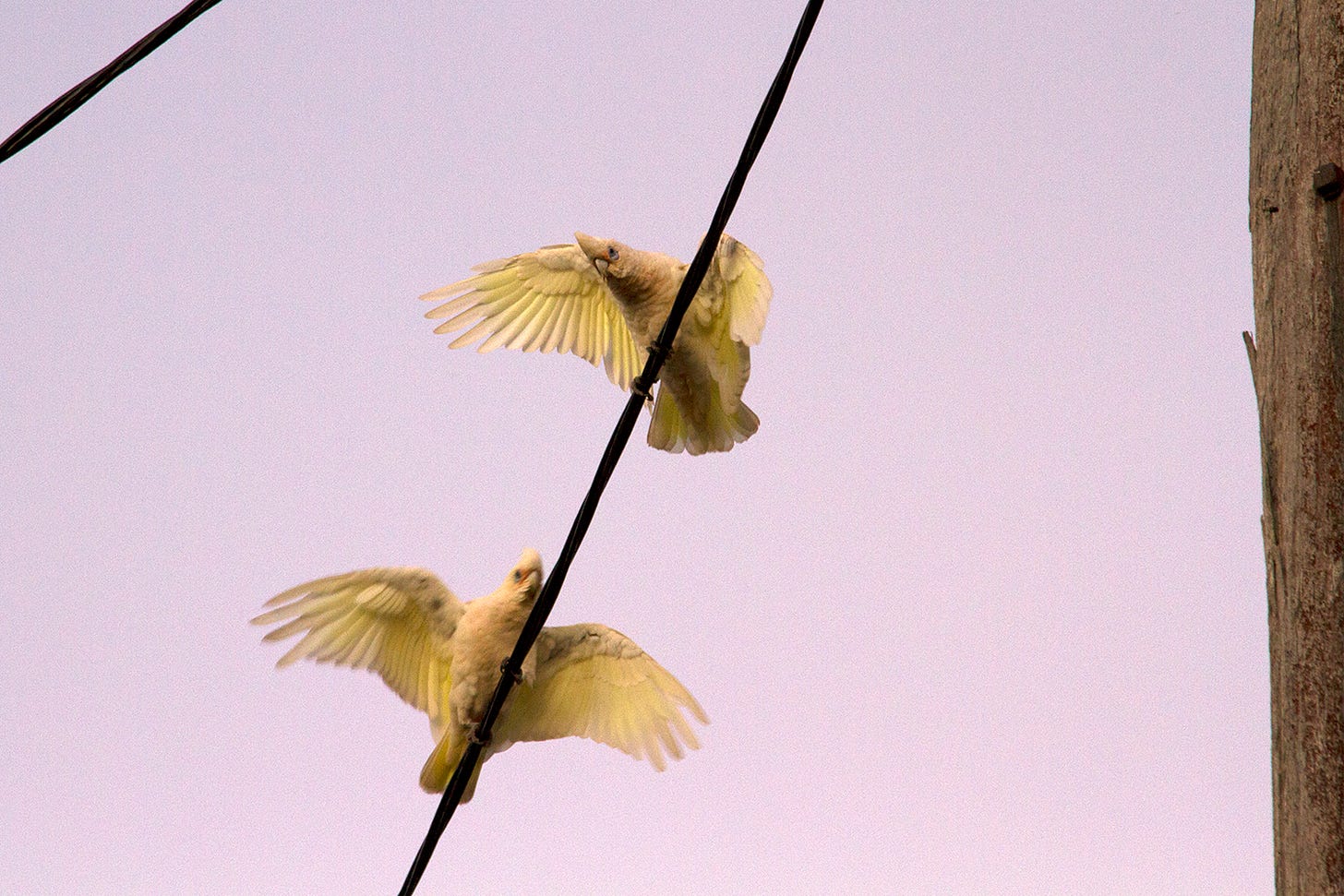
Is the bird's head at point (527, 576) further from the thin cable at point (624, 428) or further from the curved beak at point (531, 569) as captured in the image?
the thin cable at point (624, 428)

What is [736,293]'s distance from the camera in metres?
4.58

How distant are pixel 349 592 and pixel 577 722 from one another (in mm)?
924

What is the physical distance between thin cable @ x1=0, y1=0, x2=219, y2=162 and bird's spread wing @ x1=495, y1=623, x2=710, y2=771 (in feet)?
8.82

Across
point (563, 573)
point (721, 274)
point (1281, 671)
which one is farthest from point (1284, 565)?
point (721, 274)

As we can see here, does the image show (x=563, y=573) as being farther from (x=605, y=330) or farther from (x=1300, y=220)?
(x=605, y=330)

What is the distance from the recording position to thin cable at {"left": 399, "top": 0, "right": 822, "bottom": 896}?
2.53 metres

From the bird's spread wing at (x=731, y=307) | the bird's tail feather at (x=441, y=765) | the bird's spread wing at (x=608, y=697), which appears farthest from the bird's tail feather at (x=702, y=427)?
the bird's tail feather at (x=441, y=765)

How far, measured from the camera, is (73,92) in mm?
2289

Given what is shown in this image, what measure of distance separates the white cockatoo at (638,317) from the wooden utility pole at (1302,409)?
7.25ft

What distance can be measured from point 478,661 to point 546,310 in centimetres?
185

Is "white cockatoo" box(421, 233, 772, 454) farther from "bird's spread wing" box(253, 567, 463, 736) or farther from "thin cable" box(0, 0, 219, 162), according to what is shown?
"thin cable" box(0, 0, 219, 162)

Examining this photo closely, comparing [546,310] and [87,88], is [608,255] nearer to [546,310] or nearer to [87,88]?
[546,310]

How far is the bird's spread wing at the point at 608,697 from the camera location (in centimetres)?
463

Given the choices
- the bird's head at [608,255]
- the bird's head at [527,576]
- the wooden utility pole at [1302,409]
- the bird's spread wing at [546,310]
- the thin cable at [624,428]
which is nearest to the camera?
the wooden utility pole at [1302,409]
